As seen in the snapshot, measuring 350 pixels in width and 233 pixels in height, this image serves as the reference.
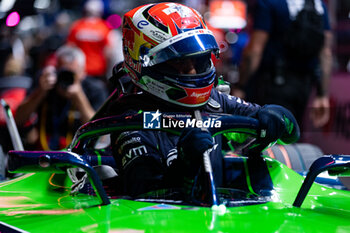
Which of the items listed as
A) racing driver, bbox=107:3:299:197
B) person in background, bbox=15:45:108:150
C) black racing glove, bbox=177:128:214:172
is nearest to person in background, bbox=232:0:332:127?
person in background, bbox=15:45:108:150

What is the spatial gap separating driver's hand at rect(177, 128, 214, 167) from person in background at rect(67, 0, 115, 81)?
Result: 581 cm

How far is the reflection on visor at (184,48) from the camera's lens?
2.85 m

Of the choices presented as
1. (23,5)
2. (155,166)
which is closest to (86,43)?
(23,5)

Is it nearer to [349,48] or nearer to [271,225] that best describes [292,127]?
[271,225]

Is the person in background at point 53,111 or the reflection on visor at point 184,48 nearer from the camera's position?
the reflection on visor at point 184,48

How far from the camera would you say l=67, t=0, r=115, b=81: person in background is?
27.2ft

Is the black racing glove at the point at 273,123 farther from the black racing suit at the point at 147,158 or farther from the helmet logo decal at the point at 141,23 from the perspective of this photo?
the helmet logo decal at the point at 141,23

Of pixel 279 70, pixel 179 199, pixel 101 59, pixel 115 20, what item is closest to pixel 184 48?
pixel 179 199

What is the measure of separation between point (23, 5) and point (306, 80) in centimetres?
273

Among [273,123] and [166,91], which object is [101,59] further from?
[273,123]

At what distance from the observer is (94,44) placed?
8391 mm

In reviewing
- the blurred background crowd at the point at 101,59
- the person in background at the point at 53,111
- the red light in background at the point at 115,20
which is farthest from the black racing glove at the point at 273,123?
the red light in background at the point at 115,20

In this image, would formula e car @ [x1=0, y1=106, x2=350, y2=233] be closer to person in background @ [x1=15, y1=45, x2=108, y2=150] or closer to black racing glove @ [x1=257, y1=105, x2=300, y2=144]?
black racing glove @ [x1=257, y1=105, x2=300, y2=144]

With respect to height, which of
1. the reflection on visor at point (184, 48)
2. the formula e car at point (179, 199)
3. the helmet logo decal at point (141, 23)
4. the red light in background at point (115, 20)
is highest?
the helmet logo decal at point (141, 23)
